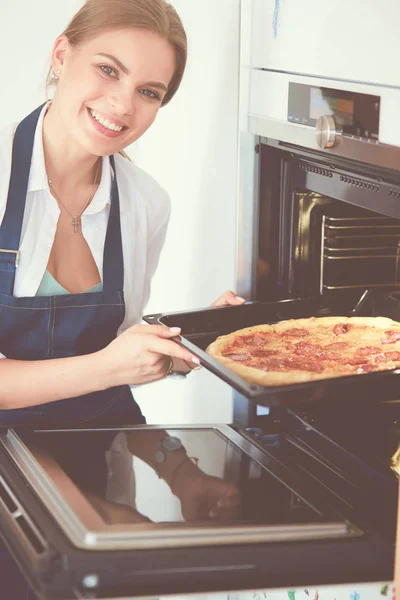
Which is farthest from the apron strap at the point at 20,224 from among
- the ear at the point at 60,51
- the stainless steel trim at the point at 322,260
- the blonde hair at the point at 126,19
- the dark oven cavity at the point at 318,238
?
the stainless steel trim at the point at 322,260

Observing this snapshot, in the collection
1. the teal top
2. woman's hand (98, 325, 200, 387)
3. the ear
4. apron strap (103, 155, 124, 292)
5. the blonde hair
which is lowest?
woman's hand (98, 325, 200, 387)

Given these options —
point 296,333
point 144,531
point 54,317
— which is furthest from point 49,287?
point 144,531

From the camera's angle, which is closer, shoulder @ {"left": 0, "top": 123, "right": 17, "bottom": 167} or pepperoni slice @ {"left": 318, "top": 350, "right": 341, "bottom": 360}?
pepperoni slice @ {"left": 318, "top": 350, "right": 341, "bottom": 360}

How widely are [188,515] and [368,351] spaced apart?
0.52 meters

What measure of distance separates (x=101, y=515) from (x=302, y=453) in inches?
18.9

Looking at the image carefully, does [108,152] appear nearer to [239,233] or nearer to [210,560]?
[239,233]

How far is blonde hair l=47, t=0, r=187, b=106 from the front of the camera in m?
1.74

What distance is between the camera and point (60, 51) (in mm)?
1845

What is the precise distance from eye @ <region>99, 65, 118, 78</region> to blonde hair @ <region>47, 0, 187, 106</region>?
74 millimetres

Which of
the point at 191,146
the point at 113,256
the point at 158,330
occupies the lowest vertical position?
the point at 158,330

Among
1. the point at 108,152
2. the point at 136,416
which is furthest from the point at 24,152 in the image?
the point at 136,416

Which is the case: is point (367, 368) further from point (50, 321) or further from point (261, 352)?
point (50, 321)

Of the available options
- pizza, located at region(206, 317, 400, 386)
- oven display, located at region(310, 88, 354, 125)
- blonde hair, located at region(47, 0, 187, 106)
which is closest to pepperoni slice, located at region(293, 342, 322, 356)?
pizza, located at region(206, 317, 400, 386)

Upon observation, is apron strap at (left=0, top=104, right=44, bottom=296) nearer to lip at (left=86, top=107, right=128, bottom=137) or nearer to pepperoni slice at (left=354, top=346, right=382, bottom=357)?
lip at (left=86, top=107, right=128, bottom=137)
